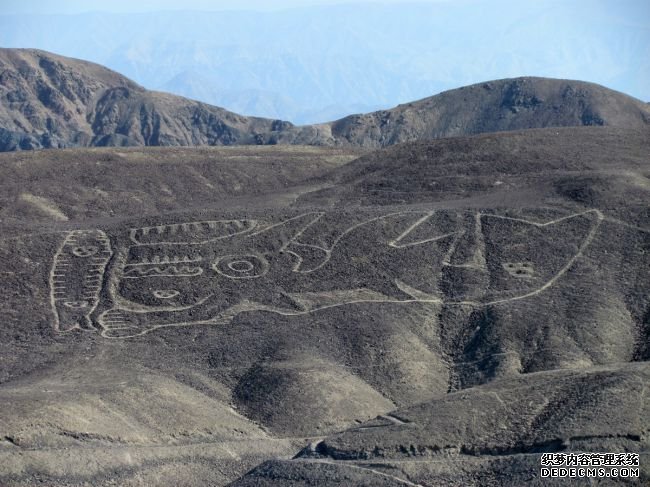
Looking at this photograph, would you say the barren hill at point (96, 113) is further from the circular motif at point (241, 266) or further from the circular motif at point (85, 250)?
the circular motif at point (241, 266)

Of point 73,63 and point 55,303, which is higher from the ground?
point 73,63

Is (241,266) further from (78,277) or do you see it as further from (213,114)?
(213,114)

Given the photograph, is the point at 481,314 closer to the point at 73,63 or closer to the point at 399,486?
the point at 399,486

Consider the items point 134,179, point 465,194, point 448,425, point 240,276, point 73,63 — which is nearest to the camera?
point 448,425

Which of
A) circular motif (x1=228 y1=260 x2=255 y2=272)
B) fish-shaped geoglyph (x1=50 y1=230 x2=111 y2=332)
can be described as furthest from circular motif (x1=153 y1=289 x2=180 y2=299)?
circular motif (x1=228 y1=260 x2=255 y2=272)

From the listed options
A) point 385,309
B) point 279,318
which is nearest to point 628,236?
point 385,309

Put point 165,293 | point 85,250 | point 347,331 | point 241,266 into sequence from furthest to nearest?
point 85,250
point 241,266
point 165,293
point 347,331

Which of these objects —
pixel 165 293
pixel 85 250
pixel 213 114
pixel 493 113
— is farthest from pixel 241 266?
pixel 213 114

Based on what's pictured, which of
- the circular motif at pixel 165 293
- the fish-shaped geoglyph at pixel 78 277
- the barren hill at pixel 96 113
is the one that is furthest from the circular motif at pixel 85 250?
the barren hill at pixel 96 113

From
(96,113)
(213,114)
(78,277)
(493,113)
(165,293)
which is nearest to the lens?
(165,293)
